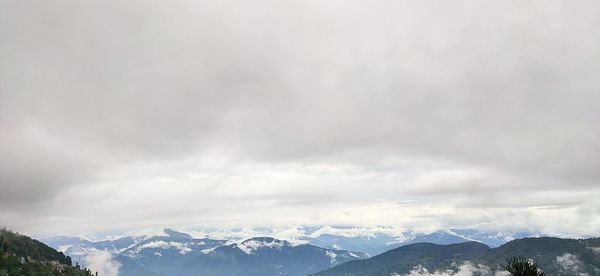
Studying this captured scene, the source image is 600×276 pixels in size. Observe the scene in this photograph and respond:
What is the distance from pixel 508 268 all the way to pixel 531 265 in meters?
2.56

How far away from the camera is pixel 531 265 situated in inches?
2058

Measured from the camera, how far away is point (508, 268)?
173 feet
